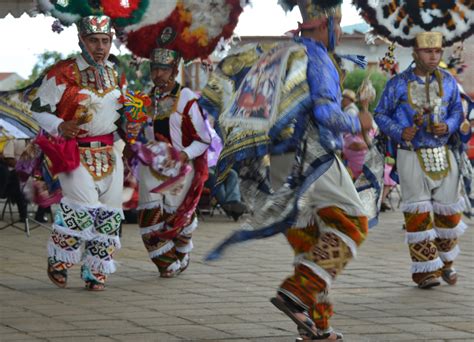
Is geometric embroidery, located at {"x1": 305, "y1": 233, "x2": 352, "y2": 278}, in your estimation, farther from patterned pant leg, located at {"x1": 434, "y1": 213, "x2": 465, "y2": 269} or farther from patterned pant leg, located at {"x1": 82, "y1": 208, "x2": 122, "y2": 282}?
patterned pant leg, located at {"x1": 434, "y1": 213, "x2": 465, "y2": 269}

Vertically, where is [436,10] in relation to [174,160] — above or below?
above

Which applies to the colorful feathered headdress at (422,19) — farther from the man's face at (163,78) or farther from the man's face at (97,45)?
the man's face at (97,45)

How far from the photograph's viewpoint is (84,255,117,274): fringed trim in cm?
892

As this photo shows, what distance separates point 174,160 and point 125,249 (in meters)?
2.64

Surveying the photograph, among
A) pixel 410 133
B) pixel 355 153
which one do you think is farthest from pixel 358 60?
pixel 410 133

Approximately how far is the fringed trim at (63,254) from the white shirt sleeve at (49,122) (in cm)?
84

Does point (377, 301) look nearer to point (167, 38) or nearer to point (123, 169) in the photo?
point (123, 169)

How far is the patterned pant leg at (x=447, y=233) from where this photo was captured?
9.62m

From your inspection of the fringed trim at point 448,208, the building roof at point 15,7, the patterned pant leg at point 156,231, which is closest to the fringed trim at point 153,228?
the patterned pant leg at point 156,231

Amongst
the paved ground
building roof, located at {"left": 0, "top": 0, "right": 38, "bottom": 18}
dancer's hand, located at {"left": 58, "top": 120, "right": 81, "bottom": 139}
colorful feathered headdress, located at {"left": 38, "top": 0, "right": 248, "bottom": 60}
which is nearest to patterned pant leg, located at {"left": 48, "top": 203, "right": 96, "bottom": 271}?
the paved ground

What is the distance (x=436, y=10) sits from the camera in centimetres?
1009

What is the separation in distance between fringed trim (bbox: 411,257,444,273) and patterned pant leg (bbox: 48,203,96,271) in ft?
8.33

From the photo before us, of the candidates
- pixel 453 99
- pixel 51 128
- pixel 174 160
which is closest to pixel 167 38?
pixel 174 160

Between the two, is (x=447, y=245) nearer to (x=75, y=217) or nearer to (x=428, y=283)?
(x=428, y=283)
